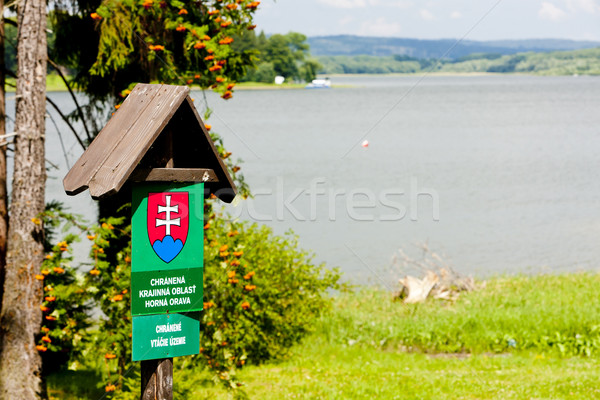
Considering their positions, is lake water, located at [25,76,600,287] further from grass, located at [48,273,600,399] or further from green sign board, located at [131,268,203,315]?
green sign board, located at [131,268,203,315]

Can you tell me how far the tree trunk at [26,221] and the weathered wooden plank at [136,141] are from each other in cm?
367

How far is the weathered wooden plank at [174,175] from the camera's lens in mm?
4613

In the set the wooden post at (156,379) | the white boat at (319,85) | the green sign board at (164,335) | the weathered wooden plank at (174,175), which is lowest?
the wooden post at (156,379)

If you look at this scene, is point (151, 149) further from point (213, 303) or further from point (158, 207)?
point (213, 303)

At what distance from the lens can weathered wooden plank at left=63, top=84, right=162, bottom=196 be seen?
4.66 metres

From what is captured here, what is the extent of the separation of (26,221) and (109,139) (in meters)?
3.77

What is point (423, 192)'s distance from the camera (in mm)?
30047

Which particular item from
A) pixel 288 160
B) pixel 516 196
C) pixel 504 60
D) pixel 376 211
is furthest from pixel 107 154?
pixel 504 60

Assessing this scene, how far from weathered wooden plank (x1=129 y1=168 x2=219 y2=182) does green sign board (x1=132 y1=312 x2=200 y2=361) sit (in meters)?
0.86

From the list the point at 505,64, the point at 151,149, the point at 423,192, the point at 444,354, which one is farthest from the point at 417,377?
the point at 505,64

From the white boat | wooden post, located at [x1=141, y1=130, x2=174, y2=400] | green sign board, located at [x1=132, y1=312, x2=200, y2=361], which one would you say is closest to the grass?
wooden post, located at [x1=141, y1=130, x2=174, y2=400]

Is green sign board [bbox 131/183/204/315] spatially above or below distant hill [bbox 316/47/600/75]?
below

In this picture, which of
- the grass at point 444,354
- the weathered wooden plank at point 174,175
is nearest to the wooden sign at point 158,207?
the weathered wooden plank at point 174,175

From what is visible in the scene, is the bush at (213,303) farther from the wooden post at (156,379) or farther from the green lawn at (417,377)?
the wooden post at (156,379)
